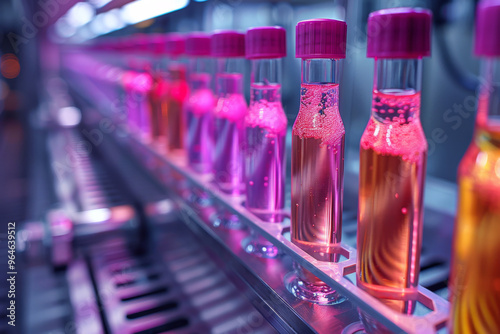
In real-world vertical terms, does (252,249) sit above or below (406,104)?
below

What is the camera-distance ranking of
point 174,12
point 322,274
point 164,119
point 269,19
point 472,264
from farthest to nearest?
point 269,19, point 174,12, point 164,119, point 322,274, point 472,264

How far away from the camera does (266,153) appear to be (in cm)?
58

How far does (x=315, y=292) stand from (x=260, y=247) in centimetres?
14

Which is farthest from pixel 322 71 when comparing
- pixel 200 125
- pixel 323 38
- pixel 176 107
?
pixel 176 107

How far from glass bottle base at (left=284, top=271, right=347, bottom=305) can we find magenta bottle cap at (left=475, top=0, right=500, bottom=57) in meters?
0.32

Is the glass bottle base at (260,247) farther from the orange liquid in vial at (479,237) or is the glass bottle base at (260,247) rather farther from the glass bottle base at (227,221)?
the orange liquid in vial at (479,237)

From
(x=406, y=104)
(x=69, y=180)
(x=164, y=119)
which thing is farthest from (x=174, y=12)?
(x=406, y=104)

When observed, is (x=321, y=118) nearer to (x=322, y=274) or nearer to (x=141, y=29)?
(x=322, y=274)

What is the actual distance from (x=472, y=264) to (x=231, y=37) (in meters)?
0.47

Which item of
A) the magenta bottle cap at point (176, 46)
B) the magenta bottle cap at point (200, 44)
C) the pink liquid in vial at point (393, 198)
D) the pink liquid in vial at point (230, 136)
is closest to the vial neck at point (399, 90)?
the pink liquid in vial at point (393, 198)

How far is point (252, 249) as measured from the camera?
0.62 m

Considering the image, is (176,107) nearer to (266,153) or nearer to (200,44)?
(200,44)

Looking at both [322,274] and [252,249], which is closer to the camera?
[322,274]

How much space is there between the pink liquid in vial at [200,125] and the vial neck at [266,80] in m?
0.23
